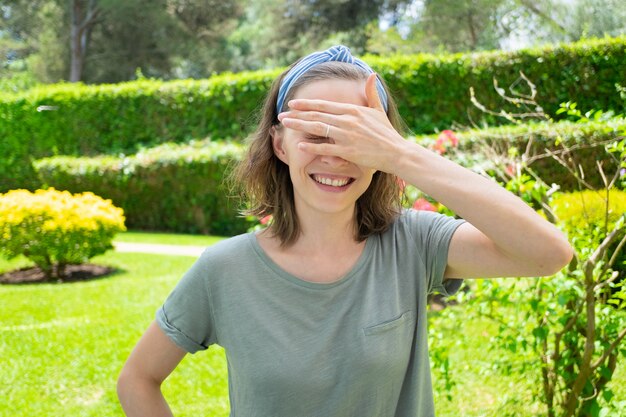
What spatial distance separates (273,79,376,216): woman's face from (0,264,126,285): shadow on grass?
6705 millimetres

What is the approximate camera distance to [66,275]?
7898 millimetres

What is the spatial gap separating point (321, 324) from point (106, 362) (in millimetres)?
3575

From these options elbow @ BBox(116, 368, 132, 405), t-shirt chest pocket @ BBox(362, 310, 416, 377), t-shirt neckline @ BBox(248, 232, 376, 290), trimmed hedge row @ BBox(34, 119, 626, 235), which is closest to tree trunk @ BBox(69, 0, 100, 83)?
trimmed hedge row @ BBox(34, 119, 626, 235)

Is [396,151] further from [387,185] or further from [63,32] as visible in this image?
[63,32]

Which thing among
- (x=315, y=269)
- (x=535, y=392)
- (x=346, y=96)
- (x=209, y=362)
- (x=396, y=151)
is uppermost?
(x=346, y=96)

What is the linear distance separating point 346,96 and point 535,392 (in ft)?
6.29

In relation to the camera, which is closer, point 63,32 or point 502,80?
point 502,80

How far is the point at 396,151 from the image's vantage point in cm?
129

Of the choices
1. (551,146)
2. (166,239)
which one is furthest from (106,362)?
(166,239)

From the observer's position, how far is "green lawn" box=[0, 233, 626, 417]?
3.65 m

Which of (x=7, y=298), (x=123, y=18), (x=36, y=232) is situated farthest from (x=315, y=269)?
(x=123, y=18)

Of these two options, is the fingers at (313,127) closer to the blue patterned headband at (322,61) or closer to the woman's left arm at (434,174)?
the woman's left arm at (434,174)

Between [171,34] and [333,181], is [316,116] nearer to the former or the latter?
[333,181]

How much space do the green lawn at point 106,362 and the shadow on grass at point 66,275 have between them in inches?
33.5
